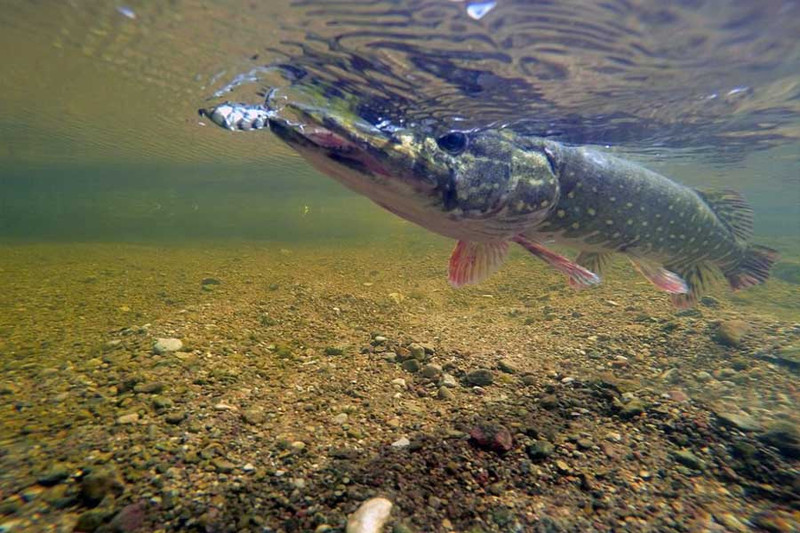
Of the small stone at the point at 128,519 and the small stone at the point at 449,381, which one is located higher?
the small stone at the point at 449,381

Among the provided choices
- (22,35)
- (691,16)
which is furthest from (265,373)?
(22,35)

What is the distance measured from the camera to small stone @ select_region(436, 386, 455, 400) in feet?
10.6

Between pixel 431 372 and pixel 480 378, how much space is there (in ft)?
1.60

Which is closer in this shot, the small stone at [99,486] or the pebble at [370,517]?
the pebble at [370,517]

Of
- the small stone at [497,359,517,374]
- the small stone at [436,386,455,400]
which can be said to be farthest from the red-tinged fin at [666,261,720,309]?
the small stone at [436,386,455,400]

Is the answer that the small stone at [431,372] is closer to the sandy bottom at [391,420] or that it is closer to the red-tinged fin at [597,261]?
the sandy bottom at [391,420]

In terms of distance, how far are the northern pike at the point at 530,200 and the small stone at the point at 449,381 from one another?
3.05 ft

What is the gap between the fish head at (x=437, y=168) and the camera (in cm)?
218

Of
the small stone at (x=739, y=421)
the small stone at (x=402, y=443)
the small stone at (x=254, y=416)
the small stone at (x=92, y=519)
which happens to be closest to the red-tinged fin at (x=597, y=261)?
the small stone at (x=739, y=421)

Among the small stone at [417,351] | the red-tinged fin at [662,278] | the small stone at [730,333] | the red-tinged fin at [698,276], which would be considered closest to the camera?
the small stone at [417,351]

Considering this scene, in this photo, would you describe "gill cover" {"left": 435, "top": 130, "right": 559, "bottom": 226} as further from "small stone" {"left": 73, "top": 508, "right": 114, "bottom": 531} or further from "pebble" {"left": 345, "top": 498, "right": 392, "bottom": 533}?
"small stone" {"left": 73, "top": 508, "right": 114, "bottom": 531}

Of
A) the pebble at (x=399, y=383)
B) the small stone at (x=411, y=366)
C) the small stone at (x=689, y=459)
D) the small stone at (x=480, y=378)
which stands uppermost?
the small stone at (x=689, y=459)

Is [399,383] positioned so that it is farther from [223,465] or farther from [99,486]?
[99,486]

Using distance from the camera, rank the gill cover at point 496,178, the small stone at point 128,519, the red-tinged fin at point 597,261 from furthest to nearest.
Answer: the red-tinged fin at point 597,261 → the gill cover at point 496,178 → the small stone at point 128,519
